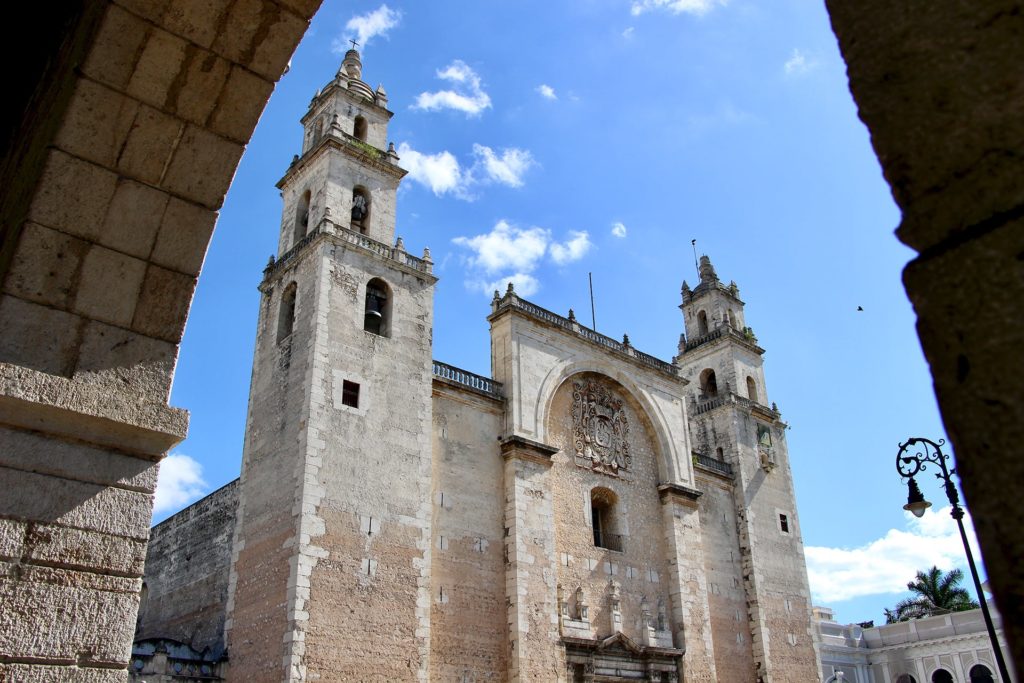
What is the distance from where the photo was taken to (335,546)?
15.9 m

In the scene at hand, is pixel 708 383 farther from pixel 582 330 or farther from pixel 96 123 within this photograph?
pixel 96 123

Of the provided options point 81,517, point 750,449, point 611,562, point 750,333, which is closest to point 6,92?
point 81,517

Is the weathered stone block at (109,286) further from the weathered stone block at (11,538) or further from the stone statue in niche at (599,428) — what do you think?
the stone statue in niche at (599,428)

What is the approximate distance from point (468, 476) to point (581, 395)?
5.34 metres

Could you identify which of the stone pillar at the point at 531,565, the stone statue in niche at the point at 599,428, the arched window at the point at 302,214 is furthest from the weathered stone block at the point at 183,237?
the stone statue in niche at the point at 599,428

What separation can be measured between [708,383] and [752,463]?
4.11 meters

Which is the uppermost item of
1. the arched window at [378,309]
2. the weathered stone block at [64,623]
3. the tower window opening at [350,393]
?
the arched window at [378,309]

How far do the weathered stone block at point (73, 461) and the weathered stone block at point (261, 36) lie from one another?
5.56ft

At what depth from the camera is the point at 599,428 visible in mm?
23328

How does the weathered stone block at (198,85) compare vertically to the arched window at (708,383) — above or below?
below

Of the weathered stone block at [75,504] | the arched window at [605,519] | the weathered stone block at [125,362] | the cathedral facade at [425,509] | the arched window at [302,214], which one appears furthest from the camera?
the arched window at [605,519]

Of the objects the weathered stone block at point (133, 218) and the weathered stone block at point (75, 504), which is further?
the weathered stone block at point (133, 218)

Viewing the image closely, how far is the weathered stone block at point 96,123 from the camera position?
3078 mm

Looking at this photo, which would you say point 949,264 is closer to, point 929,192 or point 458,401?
point 929,192
